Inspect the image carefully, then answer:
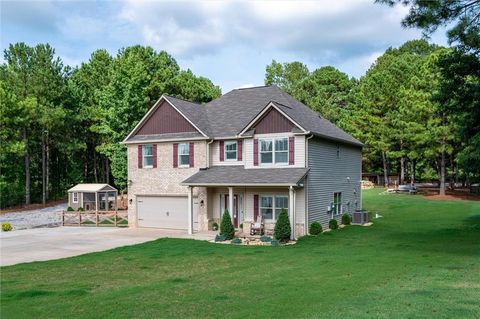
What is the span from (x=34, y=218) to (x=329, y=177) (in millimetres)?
24114

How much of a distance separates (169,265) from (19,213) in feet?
98.6

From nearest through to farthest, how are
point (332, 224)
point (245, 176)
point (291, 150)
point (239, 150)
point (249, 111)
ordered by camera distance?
point (291, 150), point (245, 176), point (332, 224), point (239, 150), point (249, 111)

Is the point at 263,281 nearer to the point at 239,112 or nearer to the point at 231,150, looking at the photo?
the point at 231,150

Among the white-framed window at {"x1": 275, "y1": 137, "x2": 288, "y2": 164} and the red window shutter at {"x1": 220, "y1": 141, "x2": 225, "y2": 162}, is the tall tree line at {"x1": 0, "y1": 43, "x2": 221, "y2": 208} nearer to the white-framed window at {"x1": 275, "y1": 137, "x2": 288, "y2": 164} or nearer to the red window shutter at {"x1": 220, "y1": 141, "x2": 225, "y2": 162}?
the red window shutter at {"x1": 220, "y1": 141, "x2": 225, "y2": 162}

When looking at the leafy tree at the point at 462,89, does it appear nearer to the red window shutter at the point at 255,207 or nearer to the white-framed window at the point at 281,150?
the white-framed window at the point at 281,150

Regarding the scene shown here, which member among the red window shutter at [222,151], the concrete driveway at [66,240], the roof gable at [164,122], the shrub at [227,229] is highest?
the roof gable at [164,122]

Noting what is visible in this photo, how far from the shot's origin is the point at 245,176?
25.1m

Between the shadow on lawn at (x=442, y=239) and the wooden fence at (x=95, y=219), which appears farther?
the wooden fence at (x=95, y=219)

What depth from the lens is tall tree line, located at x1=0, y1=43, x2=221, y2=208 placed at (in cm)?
4228

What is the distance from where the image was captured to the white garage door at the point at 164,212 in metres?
28.6

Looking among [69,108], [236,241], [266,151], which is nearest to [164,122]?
[266,151]

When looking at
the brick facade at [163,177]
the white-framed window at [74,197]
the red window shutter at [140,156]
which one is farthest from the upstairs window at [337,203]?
the white-framed window at [74,197]

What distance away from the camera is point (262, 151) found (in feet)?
84.4

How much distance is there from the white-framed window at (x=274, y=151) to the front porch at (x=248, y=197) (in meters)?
0.62
